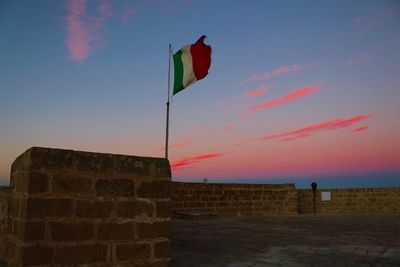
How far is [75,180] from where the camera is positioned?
3373mm

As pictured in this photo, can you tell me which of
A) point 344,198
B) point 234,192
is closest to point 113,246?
point 234,192

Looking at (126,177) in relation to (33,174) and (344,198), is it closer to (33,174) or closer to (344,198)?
(33,174)

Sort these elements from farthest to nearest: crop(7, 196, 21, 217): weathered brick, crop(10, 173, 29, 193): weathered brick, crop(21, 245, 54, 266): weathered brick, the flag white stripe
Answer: the flag white stripe → crop(7, 196, 21, 217): weathered brick → crop(10, 173, 29, 193): weathered brick → crop(21, 245, 54, 266): weathered brick

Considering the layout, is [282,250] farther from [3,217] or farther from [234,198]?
[234,198]

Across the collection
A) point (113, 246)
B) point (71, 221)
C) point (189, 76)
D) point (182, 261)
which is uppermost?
point (189, 76)

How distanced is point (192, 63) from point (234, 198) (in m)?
6.61

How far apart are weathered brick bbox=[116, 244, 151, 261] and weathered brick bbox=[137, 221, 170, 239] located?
0.11 m

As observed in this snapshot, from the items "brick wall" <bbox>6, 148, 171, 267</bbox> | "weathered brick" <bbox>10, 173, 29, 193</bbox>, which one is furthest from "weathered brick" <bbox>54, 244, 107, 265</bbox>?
"weathered brick" <bbox>10, 173, 29, 193</bbox>

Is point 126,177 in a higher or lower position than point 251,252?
higher

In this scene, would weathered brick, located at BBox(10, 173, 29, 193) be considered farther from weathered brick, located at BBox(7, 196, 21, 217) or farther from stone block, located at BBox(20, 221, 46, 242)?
stone block, located at BBox(20, 221, 46, 242)

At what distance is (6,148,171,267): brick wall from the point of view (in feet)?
10.3

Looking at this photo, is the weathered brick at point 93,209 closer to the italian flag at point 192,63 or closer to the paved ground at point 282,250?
the paved ground at point 282,250

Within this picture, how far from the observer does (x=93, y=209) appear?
342cm

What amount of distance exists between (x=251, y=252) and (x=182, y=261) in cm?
124
